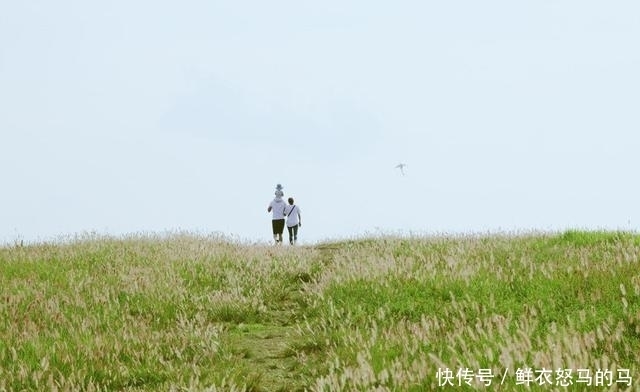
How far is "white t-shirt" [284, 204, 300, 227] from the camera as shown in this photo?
A: 21.7 meters

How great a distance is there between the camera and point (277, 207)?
22219mm

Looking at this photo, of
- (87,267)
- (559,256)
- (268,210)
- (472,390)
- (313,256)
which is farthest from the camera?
(268,210)

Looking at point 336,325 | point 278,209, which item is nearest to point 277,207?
point 278,209

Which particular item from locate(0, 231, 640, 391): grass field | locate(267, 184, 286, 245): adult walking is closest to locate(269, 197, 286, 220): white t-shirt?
locate(267, 184, 286, 245): adult walking

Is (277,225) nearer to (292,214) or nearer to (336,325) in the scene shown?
(292,214)

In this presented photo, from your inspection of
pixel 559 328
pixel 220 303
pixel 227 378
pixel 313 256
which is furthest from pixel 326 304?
pixel 313 256

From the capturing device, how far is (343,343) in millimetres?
5324

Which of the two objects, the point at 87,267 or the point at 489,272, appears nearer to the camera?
the point at 489,272

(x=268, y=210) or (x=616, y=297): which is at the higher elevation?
(x=268, y=210)

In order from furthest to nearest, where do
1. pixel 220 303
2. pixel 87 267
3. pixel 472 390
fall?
1. pixel 87 267
2. pixel 220 303
3. pixel 472 390

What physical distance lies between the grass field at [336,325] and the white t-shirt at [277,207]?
466 inches

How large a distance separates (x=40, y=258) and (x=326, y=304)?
6.46 metres

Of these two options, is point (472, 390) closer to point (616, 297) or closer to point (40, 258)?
point (616, 297)

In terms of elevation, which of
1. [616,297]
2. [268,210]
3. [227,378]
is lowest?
[227,378]
